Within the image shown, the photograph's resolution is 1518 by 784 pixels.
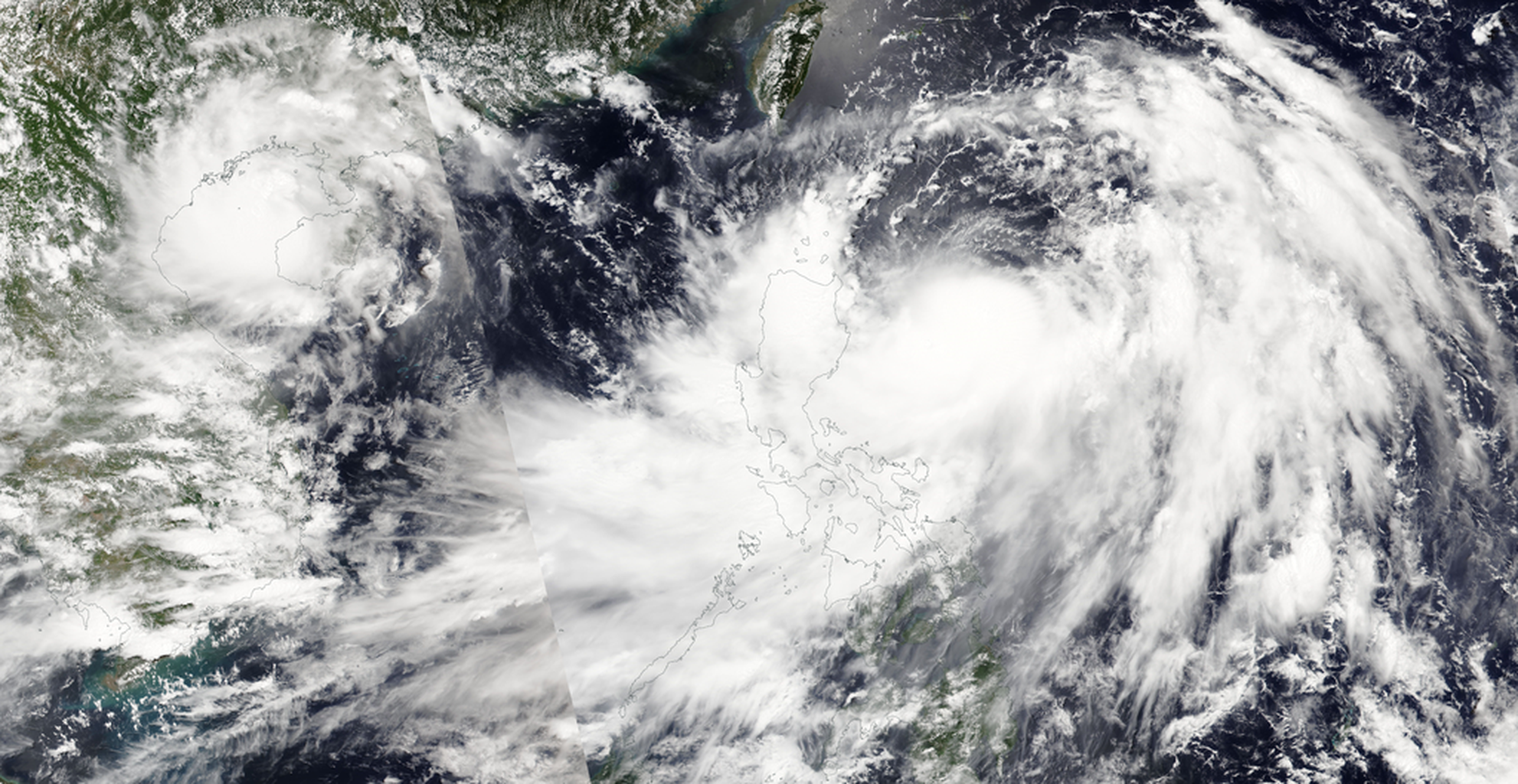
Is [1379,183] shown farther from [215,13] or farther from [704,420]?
[215,13]

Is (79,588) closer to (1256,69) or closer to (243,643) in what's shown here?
(243,643)

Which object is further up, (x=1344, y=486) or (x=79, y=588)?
(x=79, y=588)

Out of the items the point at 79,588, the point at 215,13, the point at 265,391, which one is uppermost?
the point at 215,13

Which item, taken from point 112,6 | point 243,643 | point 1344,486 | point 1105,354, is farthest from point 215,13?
point 1344,486

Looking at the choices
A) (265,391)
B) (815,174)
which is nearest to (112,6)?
(265,391)

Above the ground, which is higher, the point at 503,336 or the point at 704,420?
the point at 503,336

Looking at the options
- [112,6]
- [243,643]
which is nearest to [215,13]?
[112,6]

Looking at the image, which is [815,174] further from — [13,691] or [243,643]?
[13,691]

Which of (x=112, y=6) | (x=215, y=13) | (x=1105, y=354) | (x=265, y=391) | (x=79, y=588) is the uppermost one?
(x=112, y=6)
